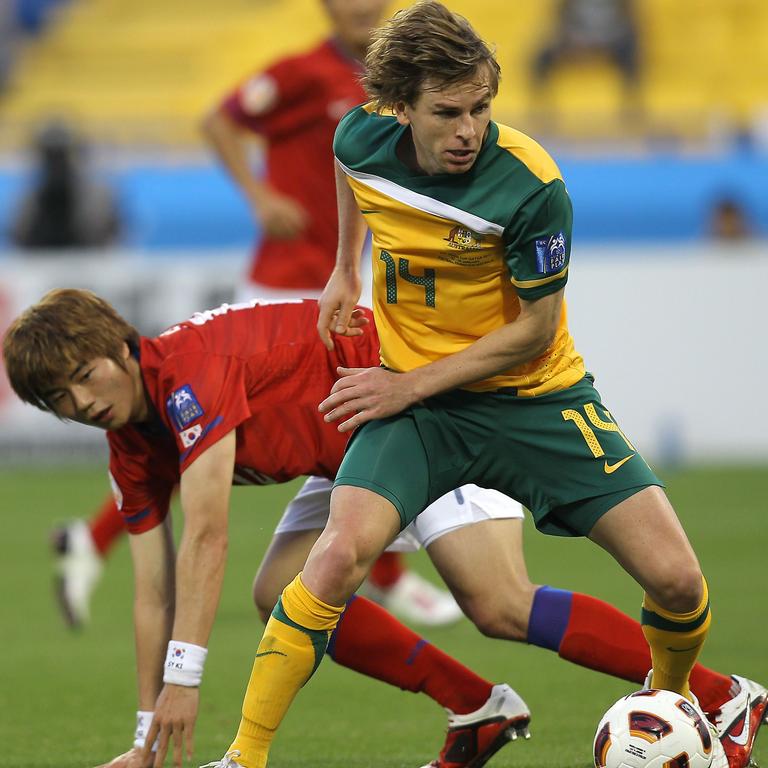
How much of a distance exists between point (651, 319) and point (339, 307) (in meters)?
8.96

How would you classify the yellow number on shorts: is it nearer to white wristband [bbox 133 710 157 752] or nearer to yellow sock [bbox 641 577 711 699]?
yellow sock [bbox 641 577 711 699]

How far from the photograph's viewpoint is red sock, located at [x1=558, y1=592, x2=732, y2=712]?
4.46 m

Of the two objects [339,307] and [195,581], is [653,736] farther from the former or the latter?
[339,307]

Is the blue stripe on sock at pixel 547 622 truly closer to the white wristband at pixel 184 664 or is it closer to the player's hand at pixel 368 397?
the player's hand at pixel 368 397

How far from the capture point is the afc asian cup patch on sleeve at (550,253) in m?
3.89

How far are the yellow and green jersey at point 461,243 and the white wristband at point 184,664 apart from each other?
0.89m

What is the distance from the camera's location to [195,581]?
4164mm

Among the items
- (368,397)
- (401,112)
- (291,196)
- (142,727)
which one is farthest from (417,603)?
(401,112)

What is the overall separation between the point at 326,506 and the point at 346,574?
3.01 ft

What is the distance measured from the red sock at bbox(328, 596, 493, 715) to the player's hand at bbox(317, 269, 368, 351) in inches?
30.6

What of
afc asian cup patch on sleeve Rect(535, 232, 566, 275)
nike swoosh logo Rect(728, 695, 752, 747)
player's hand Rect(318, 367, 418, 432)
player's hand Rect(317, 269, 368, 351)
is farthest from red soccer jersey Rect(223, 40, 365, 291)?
nike swoosh logo Rect(728, 695, 752, 747)


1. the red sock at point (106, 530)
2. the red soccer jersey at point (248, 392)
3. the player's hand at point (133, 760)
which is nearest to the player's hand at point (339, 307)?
the red soccer jersey at point (248, 392)

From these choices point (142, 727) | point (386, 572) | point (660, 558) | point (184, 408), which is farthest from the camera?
point (386, 572)

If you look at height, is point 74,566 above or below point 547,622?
below
